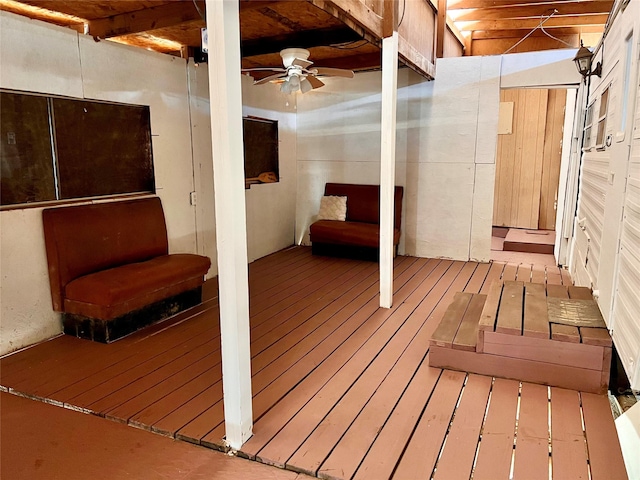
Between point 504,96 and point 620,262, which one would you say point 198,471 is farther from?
point 504,96

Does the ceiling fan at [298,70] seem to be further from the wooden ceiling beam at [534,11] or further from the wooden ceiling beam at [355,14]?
the wooden ceiling beam at [534,11]

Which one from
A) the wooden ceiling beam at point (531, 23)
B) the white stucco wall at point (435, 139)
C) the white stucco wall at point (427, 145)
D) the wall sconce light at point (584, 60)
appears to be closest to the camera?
the wall sconce light at point (584, 60)

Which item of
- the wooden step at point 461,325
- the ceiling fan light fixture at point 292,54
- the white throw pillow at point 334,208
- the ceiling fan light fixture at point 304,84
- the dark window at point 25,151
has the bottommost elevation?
the wooden step at point 461,325

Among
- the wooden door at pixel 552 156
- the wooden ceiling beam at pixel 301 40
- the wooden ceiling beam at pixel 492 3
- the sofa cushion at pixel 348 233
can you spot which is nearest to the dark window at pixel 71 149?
the wooden ceiling beam at pixel 301 40

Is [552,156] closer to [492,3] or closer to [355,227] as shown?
[492,3]

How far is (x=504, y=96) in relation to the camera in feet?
24.3

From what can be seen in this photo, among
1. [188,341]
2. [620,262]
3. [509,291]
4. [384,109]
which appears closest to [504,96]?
[384,109]

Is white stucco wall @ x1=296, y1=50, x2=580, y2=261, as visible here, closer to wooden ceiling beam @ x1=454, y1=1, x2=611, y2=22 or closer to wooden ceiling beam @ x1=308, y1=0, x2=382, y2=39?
wooden ceiling beam @ x1=454, y1=1, x2=611, y2=22

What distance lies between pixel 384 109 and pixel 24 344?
3272 millimetres

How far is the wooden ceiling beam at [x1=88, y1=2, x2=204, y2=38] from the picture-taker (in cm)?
349

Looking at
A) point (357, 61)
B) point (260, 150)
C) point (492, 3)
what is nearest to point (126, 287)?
point (260, 150)

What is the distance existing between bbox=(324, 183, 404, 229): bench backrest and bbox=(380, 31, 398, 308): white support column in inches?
77.6

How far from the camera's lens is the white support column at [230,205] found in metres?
1.91

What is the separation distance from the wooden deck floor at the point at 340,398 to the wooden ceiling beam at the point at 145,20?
2.37 metres
